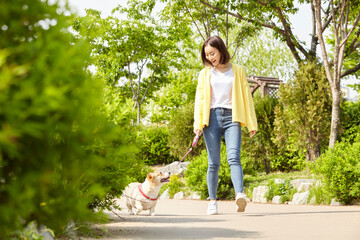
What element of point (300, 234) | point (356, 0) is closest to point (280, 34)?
point (356, 0)

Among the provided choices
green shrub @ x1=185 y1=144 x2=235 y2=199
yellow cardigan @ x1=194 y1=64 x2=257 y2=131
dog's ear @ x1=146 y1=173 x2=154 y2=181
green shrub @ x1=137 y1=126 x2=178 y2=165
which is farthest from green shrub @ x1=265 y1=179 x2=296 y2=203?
green shrub @ x1=137 y1=126 x2=178 y2=165

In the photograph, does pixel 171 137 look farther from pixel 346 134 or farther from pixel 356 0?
pixel 356 0

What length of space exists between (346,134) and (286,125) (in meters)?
1.72

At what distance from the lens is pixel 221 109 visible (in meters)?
6.24

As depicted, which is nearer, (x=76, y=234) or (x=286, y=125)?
(x=76, y=234)

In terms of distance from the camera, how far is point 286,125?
493 inches

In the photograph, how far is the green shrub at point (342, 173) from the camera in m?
7.66

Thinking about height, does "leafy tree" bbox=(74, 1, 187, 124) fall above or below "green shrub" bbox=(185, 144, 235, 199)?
above

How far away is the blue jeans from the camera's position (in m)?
6.10

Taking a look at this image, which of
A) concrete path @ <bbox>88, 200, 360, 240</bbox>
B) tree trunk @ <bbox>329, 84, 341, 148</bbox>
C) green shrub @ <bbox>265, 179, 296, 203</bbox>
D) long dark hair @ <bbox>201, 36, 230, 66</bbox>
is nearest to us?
concrete path @ <bbox>88, 200, 360, 240</bbox>

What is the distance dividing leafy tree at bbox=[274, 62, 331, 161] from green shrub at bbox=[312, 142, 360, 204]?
3783mm

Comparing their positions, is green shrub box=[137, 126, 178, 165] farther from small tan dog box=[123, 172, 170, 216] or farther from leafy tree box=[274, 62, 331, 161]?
small tan dog box=[123, 172, 170, 216]

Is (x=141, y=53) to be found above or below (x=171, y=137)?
above

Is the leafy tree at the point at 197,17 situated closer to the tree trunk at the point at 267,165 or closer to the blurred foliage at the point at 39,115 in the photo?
the tree trunk at the point at 267,165
